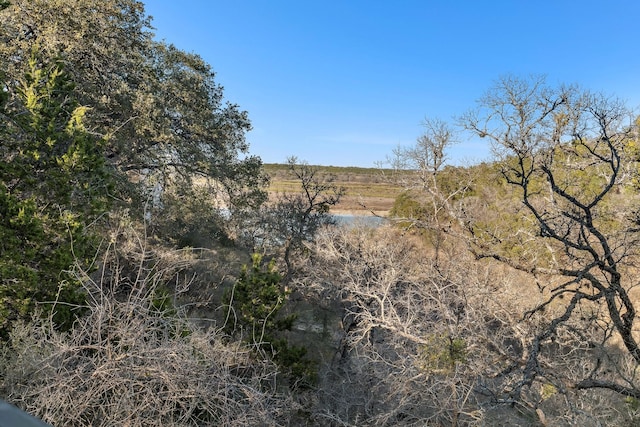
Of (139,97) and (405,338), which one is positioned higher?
(139,97)

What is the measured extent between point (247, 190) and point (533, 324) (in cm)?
1009

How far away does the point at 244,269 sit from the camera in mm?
9586

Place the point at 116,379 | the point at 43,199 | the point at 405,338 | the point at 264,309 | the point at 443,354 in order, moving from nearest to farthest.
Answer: the point at 116,379
the point at 443,354
the point at 43,199
the point at 405,338
the point at 264,309

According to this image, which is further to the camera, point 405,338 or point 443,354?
point 405,338

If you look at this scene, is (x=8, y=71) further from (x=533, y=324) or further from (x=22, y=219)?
(x=533, y=324)

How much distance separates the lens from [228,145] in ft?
44.5

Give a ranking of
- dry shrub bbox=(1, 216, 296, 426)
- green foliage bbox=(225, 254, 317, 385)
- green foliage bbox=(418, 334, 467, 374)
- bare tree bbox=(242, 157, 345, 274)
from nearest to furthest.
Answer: dry shrub bbox=(1, 216, 296, 426)
green foliage bbox=(418, 334, 467, 374)
green foliage bbox=(225, 254, 317, 385)
bare tree bbox=(242, 157, 345, 274)

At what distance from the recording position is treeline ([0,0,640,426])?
405 cm

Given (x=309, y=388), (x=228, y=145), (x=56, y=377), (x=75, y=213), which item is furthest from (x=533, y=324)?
(x=228, y=145)

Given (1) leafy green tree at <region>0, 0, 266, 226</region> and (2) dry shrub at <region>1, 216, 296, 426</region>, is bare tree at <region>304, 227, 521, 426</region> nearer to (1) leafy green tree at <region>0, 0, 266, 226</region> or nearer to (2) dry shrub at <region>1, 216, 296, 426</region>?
(2) dry shrub at <region>1, 216, 296, 426</region>

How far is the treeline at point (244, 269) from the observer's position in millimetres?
4051

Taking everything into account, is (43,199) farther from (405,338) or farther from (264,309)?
(405,338)

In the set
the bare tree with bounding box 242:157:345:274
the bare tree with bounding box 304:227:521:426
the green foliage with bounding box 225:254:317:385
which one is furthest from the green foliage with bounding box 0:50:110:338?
the bare tree with bounding box 242:157:345:274

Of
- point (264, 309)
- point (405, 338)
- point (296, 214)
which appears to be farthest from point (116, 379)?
point (296, 214)
